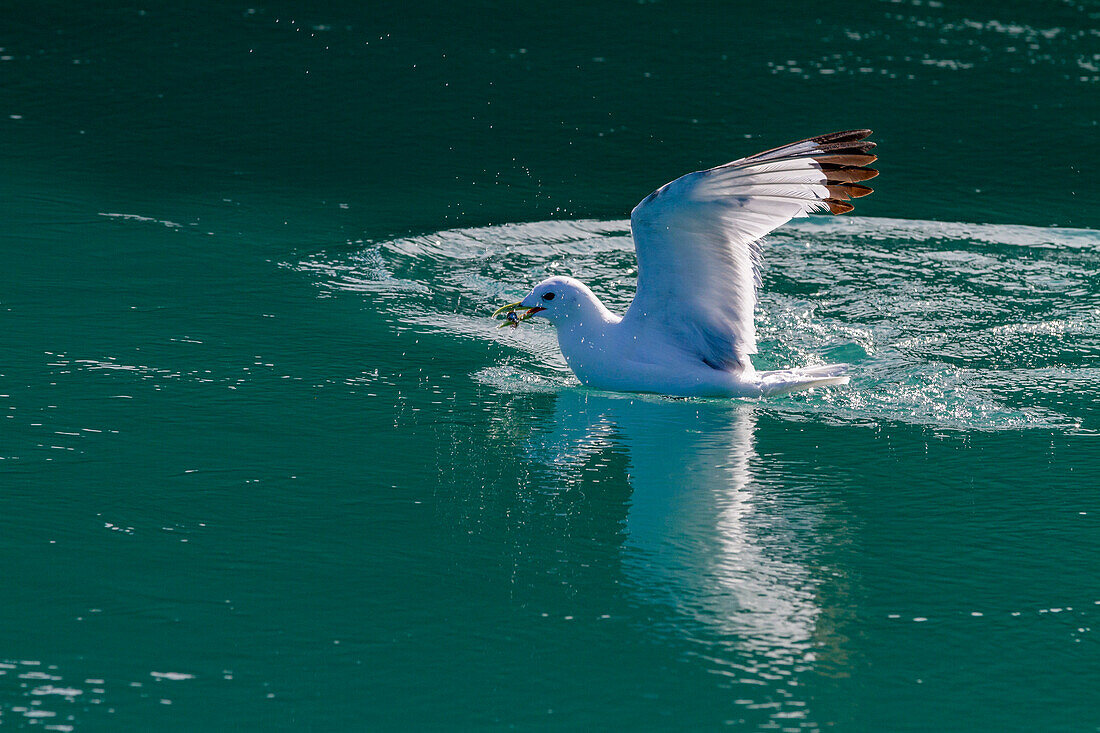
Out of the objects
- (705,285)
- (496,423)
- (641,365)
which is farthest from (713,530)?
(705,285)

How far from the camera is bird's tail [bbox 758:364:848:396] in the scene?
26.5 feet

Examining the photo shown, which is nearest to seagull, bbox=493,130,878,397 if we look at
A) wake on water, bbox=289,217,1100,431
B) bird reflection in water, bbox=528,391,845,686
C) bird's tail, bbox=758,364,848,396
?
bird's tail, bbox=758,364,848,396

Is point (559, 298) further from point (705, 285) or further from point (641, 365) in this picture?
point (705, 285)

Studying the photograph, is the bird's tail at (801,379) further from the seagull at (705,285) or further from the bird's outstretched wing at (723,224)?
the bird's outstretched wing at (723,224)

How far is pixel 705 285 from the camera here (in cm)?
805

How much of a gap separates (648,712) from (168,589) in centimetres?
186

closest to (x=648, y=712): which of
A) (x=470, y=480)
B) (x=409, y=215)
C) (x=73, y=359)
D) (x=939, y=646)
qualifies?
(x=939, y=646)

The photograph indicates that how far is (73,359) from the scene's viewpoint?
8.48 metres

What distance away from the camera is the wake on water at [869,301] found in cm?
833

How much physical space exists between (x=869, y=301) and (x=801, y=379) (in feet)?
8.86

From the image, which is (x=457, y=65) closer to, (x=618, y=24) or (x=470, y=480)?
(x=618, y=24)

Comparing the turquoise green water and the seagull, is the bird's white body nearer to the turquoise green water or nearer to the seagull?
the seagull

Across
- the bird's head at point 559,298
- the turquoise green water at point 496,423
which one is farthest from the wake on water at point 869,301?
the bird's head at point 559,298

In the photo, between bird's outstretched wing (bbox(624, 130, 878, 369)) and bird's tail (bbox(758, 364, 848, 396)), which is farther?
Answer: bird's tail (bbox(758, 364, 848, 396))
